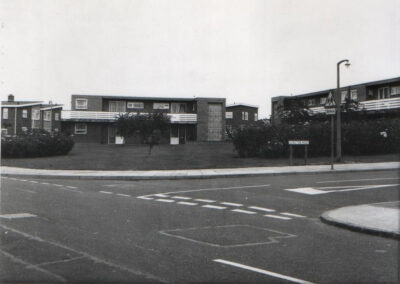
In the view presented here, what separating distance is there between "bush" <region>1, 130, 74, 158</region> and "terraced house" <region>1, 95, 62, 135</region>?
1299 inches

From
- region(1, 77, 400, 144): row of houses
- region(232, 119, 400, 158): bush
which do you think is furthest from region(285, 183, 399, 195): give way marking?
region(1, 77, 400, 144): row of houses

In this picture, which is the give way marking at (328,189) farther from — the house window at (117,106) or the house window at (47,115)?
the house window at (47,115)

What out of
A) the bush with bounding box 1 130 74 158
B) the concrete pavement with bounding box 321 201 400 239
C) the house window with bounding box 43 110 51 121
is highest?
the house window with bounding box 43 110 51 121

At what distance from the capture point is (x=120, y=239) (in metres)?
7.36

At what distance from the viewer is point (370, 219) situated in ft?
29.8

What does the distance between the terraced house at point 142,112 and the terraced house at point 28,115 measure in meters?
11.0

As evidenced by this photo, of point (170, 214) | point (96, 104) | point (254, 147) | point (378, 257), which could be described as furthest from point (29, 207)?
point (96, 104)

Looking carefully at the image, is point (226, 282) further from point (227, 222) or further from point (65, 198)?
point (65, 198)

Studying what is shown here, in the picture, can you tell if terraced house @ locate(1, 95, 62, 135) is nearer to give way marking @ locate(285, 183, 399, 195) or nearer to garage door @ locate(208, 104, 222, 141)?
garage door @ locate(208, 104, 222, 141)

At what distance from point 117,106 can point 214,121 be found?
1221 centimetres

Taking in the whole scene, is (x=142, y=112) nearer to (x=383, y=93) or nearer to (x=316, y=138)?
(x=383, y=93)

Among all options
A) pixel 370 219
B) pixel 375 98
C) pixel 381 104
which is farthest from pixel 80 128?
pixel 370 219

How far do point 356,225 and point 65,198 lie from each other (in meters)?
7.55

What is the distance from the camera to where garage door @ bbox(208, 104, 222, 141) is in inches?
2370
